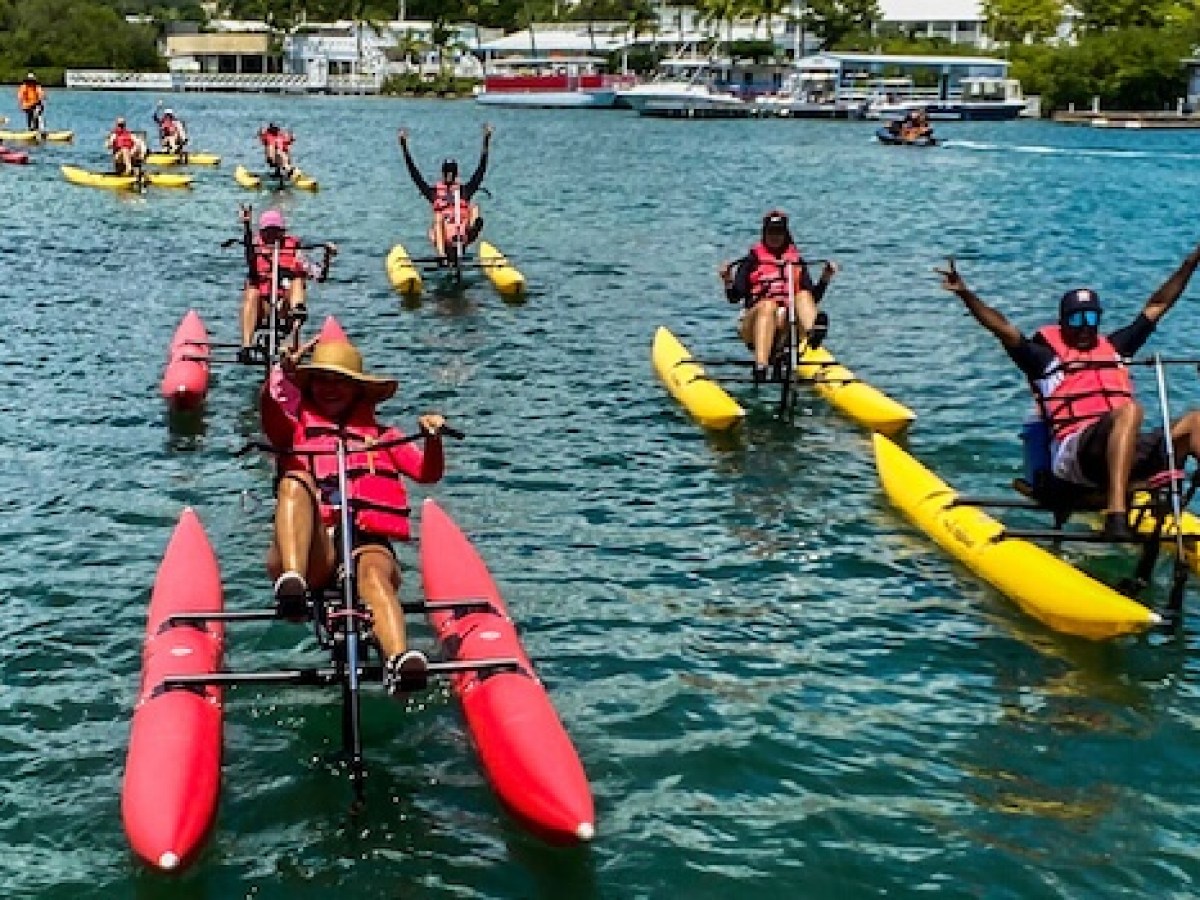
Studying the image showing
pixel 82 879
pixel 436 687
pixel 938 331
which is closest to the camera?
pixel 82 879

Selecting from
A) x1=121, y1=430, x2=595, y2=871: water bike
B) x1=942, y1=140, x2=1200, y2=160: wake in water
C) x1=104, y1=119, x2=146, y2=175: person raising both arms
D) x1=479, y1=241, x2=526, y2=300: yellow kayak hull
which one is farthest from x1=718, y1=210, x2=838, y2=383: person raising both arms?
x1=942, y1=140, x2=1200, y2=160: wake in water

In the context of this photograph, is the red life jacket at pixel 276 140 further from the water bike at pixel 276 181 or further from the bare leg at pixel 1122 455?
the bare leg at pixel 1122 455

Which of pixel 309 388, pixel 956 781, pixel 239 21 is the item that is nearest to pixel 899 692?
pixel 956 781

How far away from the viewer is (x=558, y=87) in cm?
11344

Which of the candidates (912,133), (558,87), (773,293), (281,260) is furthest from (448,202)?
(558,87)

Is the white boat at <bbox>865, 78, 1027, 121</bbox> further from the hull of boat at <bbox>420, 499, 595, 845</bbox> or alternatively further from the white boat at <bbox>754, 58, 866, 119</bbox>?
the hull of boat at <bbox>420, 499, 595, 845</bbox>

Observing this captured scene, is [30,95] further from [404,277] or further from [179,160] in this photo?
[404,277]

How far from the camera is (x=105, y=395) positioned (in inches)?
672

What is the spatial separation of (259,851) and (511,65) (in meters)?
127

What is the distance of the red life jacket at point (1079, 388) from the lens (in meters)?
10.9

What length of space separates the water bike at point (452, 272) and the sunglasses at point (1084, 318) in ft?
44.7

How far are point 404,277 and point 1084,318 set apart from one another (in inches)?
581

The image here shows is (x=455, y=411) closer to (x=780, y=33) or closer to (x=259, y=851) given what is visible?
(x=259, y=851)

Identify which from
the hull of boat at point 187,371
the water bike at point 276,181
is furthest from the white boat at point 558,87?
the hull of boat at point 187,371
